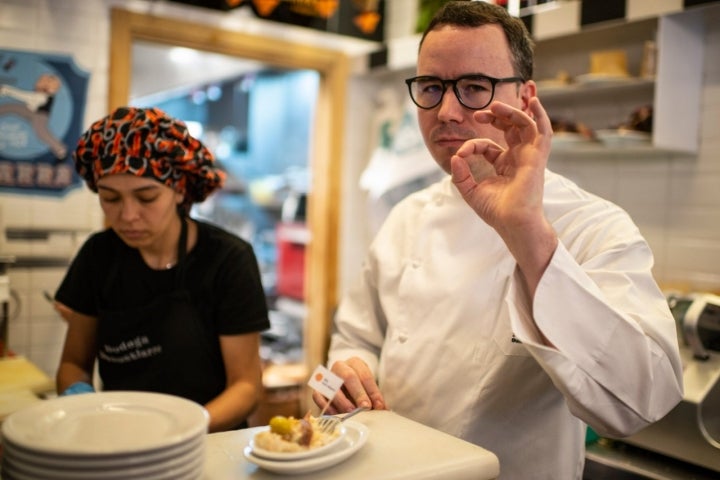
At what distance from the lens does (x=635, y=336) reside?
1037 millimetres

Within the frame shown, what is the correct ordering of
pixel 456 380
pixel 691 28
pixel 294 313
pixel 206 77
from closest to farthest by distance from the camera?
pixel 456 380
pixel 691 28
pixel 294 313
pixel 206 77

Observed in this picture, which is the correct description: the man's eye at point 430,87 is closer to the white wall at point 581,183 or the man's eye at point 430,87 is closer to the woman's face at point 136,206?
the woman's face at point 136,206

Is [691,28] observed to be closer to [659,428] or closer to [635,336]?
[659,428]

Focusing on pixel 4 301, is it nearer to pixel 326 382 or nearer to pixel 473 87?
pixel 326 382

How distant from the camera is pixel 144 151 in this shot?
5.39ft

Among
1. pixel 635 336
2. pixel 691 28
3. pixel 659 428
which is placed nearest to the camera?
pixel 635 336

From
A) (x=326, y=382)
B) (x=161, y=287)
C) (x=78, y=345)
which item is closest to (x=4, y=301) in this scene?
(x=78, y=345)

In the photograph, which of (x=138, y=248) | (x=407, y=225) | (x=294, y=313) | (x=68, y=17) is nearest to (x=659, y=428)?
(x=407, y=225)

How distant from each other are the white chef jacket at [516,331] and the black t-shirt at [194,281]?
0.82ft

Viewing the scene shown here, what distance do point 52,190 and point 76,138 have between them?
278 millimetres

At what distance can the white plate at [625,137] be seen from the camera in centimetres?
249

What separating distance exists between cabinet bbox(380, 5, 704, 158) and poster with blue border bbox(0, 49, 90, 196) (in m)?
2.21

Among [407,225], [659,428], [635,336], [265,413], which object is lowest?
[265,413]

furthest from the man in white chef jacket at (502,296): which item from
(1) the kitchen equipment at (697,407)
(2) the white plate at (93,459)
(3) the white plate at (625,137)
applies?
(3) the white plate at (625,137)
